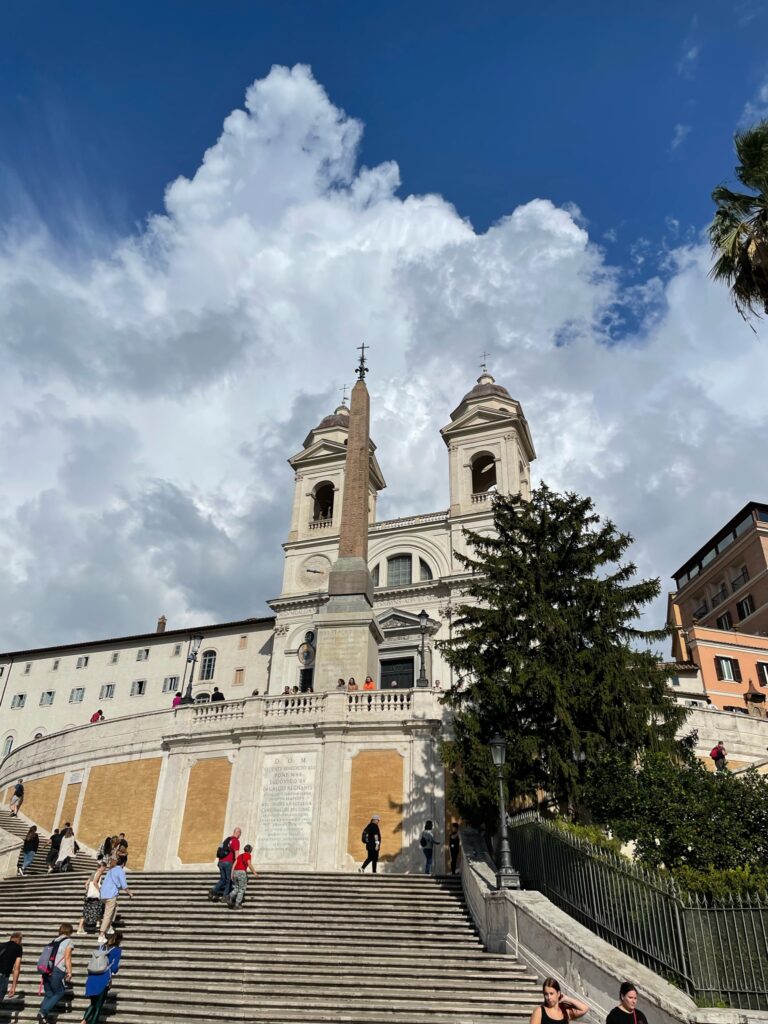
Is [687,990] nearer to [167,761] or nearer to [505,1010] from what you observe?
[505,1010]

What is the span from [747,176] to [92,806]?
2462 cm

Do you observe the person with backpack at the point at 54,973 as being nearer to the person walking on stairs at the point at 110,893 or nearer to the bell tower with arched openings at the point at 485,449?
the person walking on stairs at the point at 110,893

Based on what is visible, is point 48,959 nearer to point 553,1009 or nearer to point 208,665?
point 553,1009

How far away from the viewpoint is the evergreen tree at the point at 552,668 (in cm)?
1708

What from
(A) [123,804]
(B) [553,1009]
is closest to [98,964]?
(B) [553,1009]

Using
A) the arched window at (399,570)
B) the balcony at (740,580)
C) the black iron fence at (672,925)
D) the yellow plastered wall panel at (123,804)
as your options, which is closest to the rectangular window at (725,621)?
the balcony at (740,580)

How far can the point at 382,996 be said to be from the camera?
11211mm

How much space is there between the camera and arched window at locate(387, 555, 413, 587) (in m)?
41.9

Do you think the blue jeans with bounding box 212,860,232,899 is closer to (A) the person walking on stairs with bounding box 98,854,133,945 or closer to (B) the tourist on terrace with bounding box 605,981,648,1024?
(A) the person walking on stairs with bounding box 98,854,133,945

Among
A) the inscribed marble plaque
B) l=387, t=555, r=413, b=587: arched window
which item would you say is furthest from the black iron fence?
l=387, t=555, r=413, b=587: arched window

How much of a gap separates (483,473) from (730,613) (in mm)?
17054

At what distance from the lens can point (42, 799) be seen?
27375mm

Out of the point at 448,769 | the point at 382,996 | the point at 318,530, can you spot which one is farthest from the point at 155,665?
the point at 382,996

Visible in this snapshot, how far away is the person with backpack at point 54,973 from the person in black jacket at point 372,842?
8100mm
